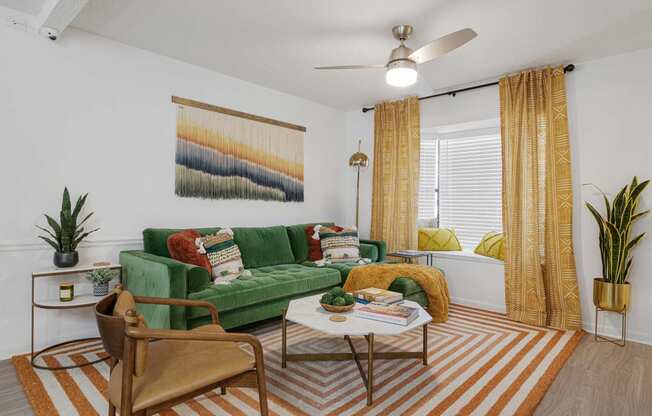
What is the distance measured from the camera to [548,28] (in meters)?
2.79

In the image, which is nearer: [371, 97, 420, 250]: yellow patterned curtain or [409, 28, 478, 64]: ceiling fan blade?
[409, 28, 478, 64]: ceiling fan blade

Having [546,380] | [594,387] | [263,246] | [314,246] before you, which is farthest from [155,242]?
[594,387]

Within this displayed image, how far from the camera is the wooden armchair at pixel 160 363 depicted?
4.33 feet

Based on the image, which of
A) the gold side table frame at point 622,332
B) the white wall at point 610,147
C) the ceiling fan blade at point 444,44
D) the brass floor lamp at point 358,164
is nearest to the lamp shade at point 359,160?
the brass floor lamp at point 358,164

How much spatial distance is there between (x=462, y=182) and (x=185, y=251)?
3.42 metres

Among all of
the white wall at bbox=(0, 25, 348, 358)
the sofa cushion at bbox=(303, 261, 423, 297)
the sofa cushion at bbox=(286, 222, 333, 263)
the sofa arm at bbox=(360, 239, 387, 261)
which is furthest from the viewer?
the sofa arm at bbox=(360, 239, 387, 261)

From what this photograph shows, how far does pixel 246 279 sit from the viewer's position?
3068 mm

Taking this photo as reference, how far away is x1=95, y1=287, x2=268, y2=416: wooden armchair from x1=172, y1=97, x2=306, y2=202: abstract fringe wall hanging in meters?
2.15

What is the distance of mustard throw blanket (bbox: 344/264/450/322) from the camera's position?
342 cm

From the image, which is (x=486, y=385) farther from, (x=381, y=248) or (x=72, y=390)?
(x=72, y=390)

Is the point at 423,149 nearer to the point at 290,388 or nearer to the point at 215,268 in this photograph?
the point at 215,268

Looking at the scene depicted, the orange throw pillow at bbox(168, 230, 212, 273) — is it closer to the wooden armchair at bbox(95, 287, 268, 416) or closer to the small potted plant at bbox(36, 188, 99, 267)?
the small potted plant at bbox(36, 188, 99, 267)

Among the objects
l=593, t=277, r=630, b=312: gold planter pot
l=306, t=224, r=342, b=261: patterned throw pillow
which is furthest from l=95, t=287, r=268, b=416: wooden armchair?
l=593, t=277, r=630, b=312: gold planter pot

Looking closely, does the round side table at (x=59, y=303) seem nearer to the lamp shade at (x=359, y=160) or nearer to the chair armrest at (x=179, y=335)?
the chair armrest at (x=179, y=335)
